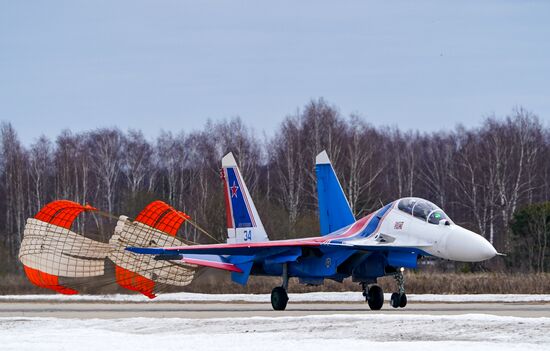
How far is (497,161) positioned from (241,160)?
14.7m

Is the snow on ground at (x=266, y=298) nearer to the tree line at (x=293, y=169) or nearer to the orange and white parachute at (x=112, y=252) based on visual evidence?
the orange and white parachute at (x=112, y=252)

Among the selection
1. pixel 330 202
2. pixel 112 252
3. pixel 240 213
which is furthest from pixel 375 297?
pixel 112 252

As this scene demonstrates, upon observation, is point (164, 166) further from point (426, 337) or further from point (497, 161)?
point (426, 337)

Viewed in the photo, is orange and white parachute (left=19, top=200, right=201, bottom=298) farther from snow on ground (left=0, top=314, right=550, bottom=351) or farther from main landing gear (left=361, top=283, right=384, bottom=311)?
snow on ground (left=0, top=314, right=550, bottom=351)

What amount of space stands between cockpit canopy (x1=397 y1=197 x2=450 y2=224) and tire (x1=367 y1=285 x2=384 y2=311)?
196 centimetres

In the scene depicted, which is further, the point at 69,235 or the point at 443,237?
the point at 69,235

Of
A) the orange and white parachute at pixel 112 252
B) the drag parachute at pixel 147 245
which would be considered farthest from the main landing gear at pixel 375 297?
the drag parachute at pixel 147 245

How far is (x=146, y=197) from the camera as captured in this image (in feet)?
154

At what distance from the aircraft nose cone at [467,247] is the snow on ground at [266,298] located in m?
6.70

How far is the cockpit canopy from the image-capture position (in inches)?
973

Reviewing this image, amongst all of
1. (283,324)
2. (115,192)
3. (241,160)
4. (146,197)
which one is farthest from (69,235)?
(115,192)

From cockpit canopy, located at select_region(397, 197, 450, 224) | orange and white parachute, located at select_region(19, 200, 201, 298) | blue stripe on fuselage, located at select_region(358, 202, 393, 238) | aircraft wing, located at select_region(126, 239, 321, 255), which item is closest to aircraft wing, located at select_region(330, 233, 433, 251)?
blue stripe on fuselage, located at select_region(358, 202, 393, 238)

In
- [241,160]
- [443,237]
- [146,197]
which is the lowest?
[443,237]

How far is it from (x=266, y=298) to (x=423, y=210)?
1091 centimetres
